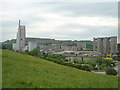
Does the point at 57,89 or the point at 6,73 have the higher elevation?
the point at 6,73

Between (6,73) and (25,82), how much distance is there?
3.94 ft

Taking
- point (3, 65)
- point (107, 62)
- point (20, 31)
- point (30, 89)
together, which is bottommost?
point (107, 62)

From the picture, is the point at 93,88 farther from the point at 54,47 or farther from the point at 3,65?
the point at 54,47

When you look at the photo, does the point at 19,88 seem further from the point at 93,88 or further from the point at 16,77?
the point at 93,88

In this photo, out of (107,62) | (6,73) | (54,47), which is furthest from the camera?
(54,47)

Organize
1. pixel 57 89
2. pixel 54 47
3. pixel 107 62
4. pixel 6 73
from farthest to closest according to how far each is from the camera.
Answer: pixel 54 47
pixel 107 62
pixel 6 73
pixel 57 89

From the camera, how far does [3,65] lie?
715 centimetres

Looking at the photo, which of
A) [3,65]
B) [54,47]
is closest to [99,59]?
[3,65]

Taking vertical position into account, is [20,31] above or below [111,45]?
above

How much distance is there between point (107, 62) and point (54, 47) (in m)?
59.3

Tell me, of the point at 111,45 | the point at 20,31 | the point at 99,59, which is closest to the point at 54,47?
the point at 20,31

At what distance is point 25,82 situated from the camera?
5438 millimetres

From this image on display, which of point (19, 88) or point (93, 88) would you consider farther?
point (93, 88)

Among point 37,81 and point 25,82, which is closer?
point 25,82
